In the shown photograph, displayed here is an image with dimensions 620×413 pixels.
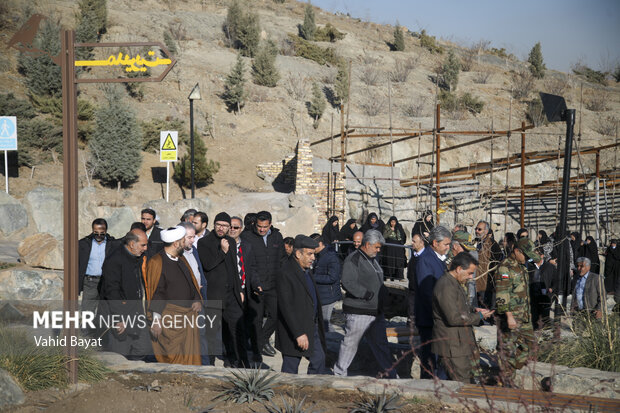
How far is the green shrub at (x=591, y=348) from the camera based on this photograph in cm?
616

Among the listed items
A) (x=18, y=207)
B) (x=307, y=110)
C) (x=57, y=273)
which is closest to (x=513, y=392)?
(x=57, y=273)

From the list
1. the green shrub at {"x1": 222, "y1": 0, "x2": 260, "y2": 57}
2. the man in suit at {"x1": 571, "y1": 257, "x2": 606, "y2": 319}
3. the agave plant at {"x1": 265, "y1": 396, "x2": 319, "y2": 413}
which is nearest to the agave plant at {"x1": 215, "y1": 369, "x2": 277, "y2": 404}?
the agave plant at {"x1": 265, "y1": 396, "x2": 319, "y2": 413}

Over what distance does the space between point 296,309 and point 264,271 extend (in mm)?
2020

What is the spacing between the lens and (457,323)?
535cm

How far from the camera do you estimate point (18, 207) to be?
16.0m

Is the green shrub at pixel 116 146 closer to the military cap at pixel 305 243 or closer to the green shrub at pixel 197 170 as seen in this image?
the green shrub at pixel 197 170

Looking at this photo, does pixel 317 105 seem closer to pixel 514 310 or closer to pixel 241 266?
pixel 241 266

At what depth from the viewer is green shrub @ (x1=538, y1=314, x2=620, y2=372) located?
243 inches

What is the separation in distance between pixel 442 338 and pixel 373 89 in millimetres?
36243

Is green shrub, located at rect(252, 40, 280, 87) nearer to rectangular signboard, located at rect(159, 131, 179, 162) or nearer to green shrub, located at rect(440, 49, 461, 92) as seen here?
green shrub, located at rect(440, 49, 461, 92)

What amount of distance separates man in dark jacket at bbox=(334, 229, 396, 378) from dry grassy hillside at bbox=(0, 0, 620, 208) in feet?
43.1

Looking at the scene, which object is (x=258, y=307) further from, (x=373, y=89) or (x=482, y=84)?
(x=482, y=84)

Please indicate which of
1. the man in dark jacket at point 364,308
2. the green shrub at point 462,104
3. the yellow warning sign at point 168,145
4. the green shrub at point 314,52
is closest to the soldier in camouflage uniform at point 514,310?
the man in dark jacket at point 364,308

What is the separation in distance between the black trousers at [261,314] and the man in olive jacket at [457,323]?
2525 mm
